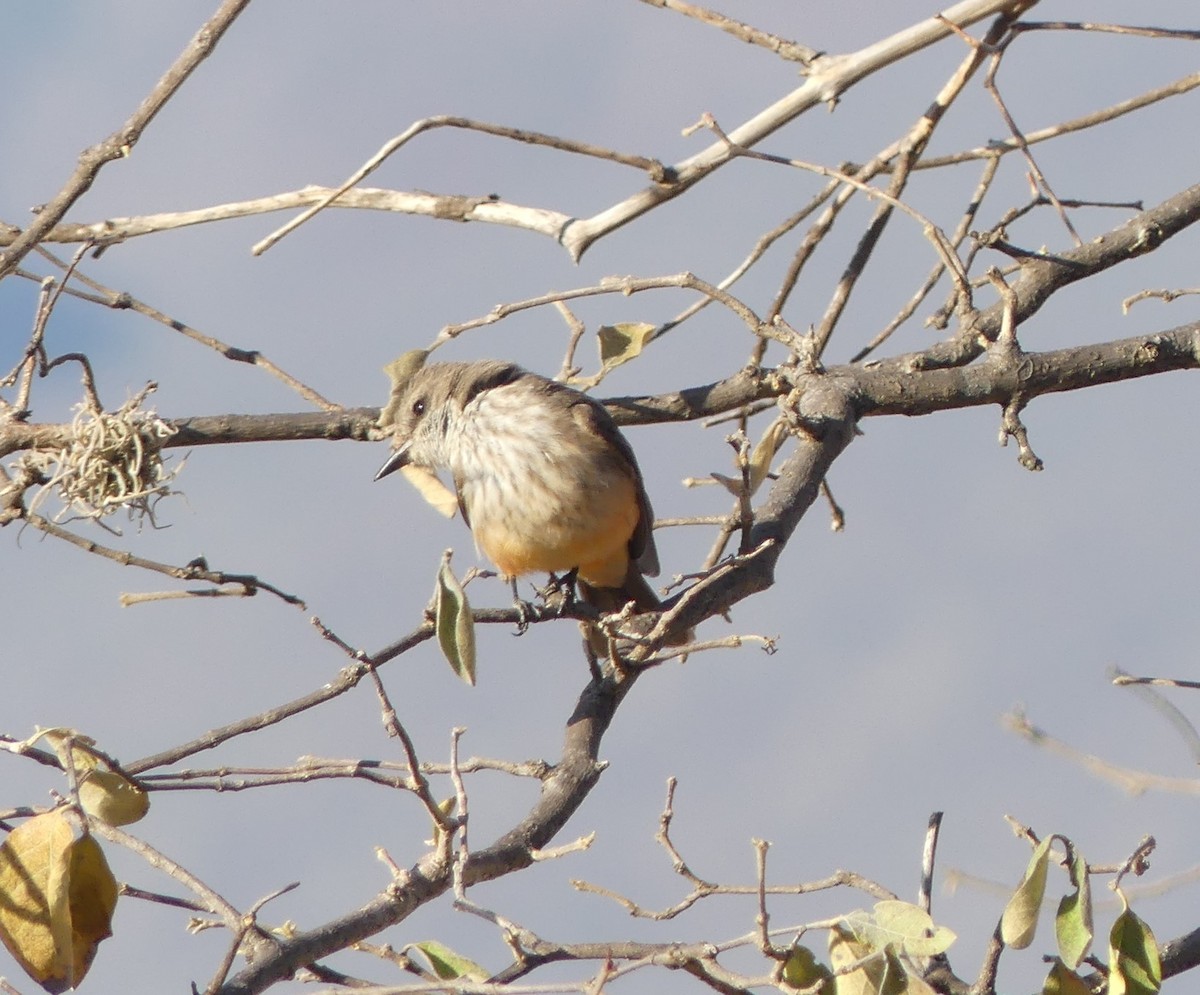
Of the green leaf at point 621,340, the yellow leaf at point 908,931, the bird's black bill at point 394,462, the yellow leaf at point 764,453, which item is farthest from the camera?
the bird's black bill at point 394,462

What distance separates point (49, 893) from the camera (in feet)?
7.98

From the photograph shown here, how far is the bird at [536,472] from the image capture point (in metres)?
5.02

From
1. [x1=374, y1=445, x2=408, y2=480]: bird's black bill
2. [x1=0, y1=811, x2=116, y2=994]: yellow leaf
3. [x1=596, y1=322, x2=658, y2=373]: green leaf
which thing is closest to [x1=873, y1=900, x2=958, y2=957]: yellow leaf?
[x1=0, y1=811, x2=116, y2=994]: yellow leaf

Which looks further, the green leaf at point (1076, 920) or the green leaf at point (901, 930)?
the green leaf at point (1076, 920)

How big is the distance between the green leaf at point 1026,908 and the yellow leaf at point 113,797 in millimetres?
1559

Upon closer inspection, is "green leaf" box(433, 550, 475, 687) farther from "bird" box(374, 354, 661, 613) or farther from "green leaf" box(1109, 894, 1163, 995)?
"bird" box(374, 354, 661, 613)

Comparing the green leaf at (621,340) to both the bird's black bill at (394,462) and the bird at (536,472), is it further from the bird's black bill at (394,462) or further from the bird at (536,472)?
the bird's black bill at (394,462)

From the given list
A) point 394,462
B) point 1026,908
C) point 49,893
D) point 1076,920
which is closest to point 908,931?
point 1026,908

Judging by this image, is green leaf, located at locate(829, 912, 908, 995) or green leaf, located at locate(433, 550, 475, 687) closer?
green leaf, located at locate(829, 912, 908, 995)

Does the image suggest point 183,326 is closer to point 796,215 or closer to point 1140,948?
point 796,215

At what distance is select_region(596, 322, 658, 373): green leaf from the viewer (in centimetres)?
442

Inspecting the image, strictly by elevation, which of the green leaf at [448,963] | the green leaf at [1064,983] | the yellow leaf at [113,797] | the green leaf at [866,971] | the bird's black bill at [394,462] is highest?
the bird's black bill at [394,462]

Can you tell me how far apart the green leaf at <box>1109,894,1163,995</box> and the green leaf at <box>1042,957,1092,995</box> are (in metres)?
0.06

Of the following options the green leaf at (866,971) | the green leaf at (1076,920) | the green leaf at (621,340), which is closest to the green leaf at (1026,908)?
the green leaf at (1076,920)
